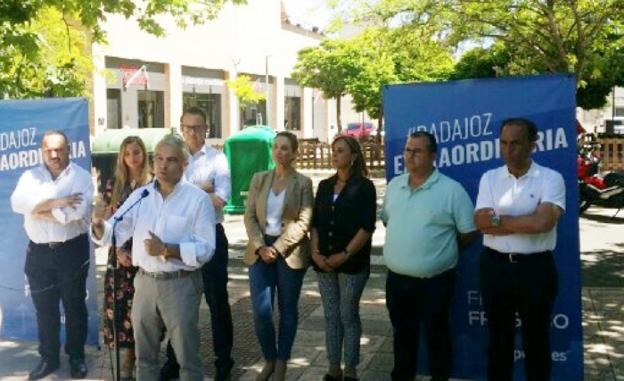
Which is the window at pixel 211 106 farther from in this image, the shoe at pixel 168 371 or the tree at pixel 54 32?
the shoe at pixel 168 371

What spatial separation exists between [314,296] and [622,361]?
3.27m

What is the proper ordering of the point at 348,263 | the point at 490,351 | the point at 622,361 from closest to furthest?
the point at 490,351, the point at 348,263, the point at 622,361

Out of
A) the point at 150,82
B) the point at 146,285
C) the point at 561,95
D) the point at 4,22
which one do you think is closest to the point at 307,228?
the point at 146,285

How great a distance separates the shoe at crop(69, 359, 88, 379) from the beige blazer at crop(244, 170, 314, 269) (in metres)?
1.52

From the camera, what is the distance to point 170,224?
4.19 meters

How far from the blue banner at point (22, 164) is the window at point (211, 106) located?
31014 mm

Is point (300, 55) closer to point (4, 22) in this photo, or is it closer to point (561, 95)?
point (4, 22)

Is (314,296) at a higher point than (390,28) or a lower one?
lower

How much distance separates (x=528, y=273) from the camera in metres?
4.25

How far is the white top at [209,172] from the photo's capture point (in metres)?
5.29

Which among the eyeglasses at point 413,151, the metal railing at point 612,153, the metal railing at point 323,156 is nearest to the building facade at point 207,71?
the metal railing at point 323,156

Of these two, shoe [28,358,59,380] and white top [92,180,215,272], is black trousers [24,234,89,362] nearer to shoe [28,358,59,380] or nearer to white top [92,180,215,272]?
shoe [28,358,59,380]

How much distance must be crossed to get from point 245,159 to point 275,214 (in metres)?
9.78

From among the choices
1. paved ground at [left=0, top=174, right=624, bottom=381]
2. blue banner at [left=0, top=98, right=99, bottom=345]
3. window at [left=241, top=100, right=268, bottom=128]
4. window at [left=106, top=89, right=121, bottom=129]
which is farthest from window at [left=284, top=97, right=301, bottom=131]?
blue banner at [left=0, top=98, right=99, bottom=345]
